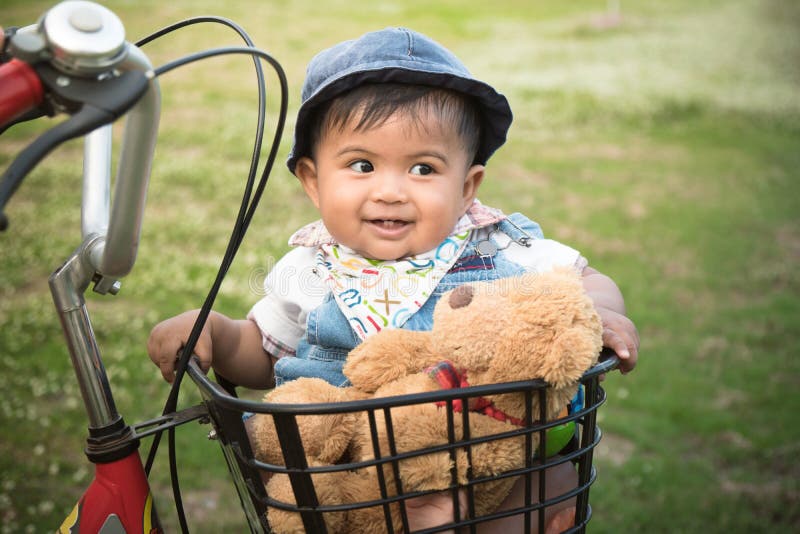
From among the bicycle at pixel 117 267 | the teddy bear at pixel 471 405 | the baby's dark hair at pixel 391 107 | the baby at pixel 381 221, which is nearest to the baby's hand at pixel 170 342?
the baby at pixel 381 221

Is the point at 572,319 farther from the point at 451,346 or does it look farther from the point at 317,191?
the point at 317,191

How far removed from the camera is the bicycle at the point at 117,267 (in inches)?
37.7

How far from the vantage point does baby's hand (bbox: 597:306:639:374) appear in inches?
55.2

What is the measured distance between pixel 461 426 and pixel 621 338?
0.38 meters

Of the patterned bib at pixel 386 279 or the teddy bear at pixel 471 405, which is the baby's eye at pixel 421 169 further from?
the teddy bear at pixel 471 405

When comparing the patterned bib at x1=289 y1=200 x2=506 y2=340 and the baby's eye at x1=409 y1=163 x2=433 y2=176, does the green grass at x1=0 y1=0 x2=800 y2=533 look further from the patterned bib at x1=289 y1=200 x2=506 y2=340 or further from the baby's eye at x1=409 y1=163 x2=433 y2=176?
the baby's eye at x1=409 y1=163 x2=433 y2=176

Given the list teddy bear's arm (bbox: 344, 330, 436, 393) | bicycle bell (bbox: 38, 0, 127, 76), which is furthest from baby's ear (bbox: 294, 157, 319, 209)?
bicycle bell (bbox: 38, 0, 127, 76)

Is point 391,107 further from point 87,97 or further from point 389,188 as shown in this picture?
point 87,97

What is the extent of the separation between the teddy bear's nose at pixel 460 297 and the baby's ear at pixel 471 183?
2.06 feet

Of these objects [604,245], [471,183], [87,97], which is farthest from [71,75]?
[604,245]

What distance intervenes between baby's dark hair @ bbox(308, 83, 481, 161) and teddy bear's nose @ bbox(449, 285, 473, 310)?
531 millimetres

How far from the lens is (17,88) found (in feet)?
3.16

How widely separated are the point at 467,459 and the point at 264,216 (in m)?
4.58

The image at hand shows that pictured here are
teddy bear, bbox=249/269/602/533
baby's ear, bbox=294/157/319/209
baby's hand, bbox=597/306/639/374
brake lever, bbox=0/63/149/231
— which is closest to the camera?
brake lever, bbox=0/63/149/231
